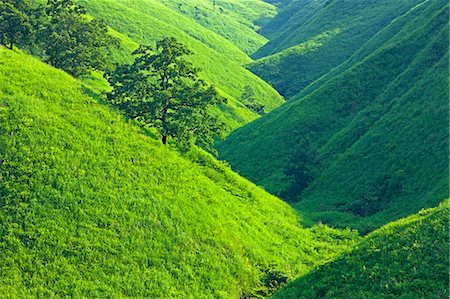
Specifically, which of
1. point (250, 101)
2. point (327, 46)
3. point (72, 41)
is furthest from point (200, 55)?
point (72, 41)

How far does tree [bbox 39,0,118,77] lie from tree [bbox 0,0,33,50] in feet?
6.36

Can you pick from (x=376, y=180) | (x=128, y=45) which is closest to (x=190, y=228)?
(x=376, y=180)

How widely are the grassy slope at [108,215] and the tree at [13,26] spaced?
891 cm

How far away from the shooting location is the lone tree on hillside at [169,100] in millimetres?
43125

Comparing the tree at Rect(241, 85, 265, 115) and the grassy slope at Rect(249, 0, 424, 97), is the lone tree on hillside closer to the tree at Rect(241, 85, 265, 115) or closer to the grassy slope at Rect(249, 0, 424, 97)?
the tree at Rect(241, 85, 265, 115)

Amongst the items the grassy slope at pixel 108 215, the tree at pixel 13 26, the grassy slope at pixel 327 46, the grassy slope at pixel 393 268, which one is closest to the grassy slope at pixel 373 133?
the grassy slope at pixel 108 215

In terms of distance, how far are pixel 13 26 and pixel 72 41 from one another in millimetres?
7048

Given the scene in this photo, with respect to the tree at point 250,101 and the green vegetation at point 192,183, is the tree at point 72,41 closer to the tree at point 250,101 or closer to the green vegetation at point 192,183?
the green vegetation at point 192,183

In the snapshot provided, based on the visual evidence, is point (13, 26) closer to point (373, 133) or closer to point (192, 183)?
point (192, 183)

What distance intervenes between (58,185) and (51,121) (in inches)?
299

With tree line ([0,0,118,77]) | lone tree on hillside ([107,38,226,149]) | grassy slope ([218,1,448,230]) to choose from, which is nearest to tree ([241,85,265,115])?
grassy slope ([218,1,448,230])

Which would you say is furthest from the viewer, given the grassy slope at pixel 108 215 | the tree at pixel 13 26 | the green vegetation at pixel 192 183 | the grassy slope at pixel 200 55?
the grassy slope at pixel 200 55

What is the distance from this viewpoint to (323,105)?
84.9 m

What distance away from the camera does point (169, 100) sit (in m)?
43.9
